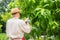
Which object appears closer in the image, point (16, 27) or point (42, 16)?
point (16, 27)

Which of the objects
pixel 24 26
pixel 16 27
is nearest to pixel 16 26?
pixel 16 27

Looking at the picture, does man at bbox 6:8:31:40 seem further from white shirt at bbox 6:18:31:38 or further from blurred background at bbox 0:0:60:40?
blurred background at bbox 0:0:60:40

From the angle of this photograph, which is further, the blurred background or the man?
the blurred background

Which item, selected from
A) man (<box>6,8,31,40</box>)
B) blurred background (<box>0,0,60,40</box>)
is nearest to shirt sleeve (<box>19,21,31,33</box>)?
man (<box>6,8,31,40</box>)

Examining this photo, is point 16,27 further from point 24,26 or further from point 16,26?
point 24,26

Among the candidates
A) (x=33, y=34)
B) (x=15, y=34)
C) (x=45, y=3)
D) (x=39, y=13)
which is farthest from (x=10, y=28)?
(x=33, y=34)

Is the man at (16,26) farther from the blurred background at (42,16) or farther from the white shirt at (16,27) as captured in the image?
the blurred background at (42,16)

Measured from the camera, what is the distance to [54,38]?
23.1ft

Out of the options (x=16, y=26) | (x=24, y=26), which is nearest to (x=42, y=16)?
(x=24, y=26)

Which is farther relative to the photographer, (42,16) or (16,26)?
(42,16)

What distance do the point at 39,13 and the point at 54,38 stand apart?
130 centimetres

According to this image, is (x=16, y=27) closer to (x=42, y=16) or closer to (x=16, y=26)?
(x=16, y=26)

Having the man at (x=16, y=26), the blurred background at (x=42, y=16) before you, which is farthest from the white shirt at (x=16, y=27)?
the blurred background at (x=42, y=16)

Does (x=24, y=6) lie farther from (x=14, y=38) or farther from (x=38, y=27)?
(x=14, y=38)
